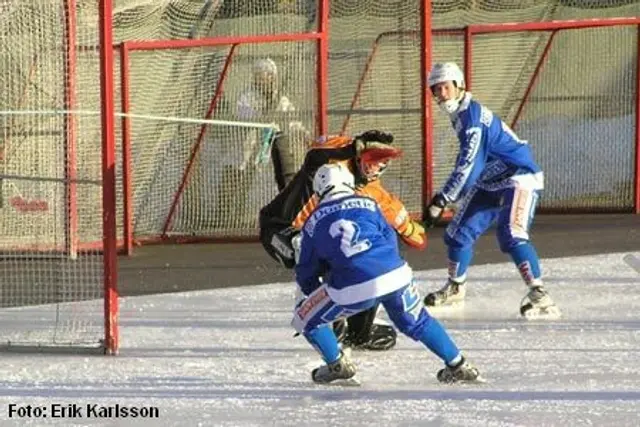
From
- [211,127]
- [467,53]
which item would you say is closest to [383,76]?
[467,53]

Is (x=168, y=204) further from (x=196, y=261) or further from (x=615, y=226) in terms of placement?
(x=615, y=226)

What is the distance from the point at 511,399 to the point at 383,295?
71cm

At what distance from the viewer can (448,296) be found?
32.5ft

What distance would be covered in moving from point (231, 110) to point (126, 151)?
1225 mm

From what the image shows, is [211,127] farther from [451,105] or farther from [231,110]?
[451,105]

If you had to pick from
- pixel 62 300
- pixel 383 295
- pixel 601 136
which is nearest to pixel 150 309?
pixel 62 300

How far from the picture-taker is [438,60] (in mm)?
15352

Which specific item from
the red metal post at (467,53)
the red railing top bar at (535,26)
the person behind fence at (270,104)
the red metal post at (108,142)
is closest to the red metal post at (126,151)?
the person behind fence at (270,104)

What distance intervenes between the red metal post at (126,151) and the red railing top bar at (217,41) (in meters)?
0.14

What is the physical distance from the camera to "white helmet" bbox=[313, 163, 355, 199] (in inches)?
288

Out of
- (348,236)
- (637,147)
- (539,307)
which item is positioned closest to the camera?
(348,236)

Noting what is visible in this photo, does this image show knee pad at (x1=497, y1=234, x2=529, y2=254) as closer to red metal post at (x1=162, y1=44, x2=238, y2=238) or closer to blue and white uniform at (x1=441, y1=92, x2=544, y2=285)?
blue and white uniform at (x1=441, y1=92, x2=544, y2=285)

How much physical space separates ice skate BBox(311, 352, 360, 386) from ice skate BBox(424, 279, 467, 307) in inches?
94.6

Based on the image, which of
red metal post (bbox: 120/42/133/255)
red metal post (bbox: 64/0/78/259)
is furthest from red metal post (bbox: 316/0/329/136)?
red metal post (bbox: 64/0/78/259)
